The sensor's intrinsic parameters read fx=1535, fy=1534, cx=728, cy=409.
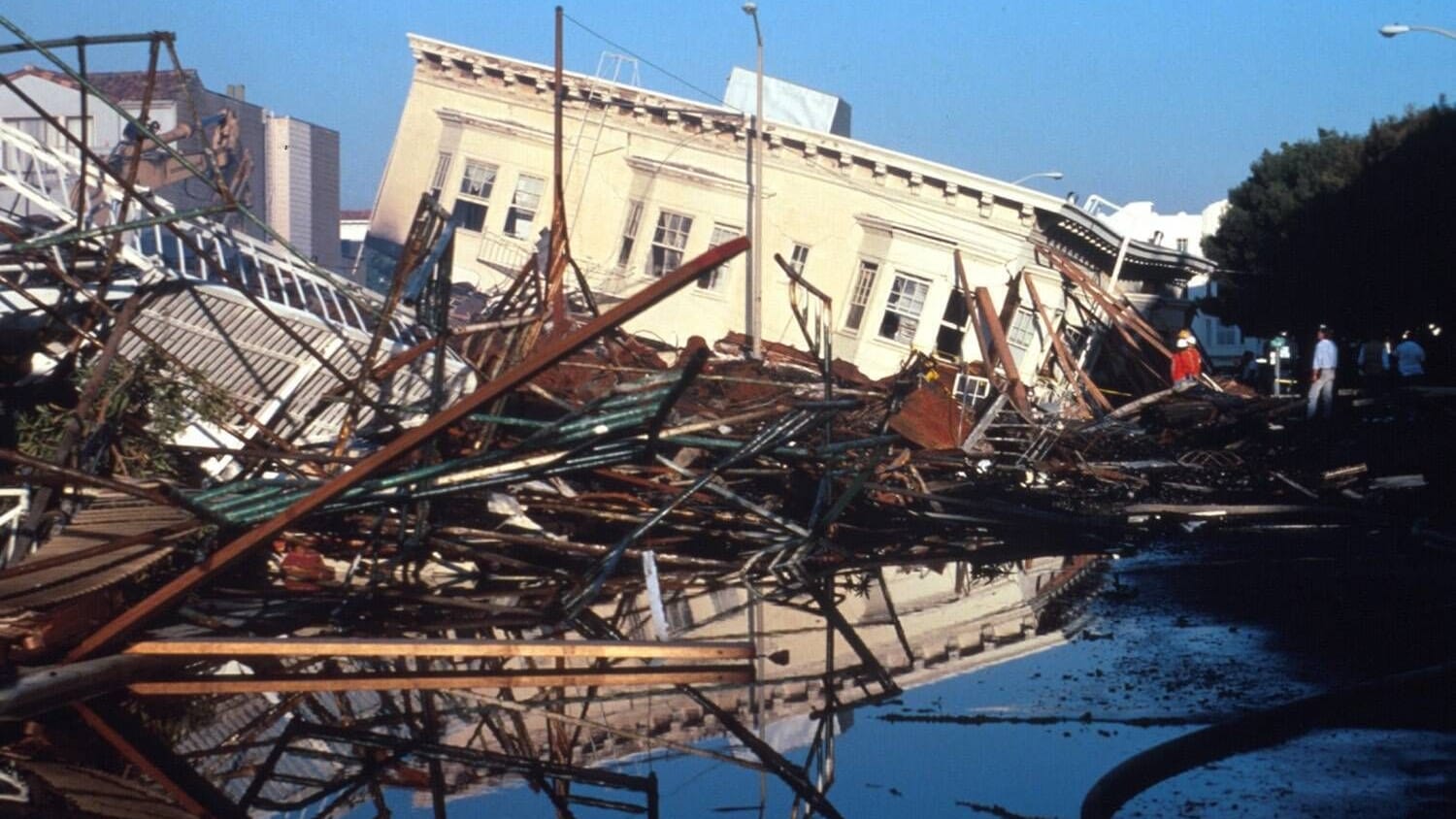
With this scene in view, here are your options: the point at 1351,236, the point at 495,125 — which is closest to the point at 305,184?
the point at 495,125

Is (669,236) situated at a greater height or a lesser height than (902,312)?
greater

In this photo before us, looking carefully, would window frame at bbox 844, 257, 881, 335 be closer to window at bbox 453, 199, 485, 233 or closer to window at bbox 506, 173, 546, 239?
window at bbox 506, 173, 546, 239

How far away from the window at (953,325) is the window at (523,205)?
36.4 ft

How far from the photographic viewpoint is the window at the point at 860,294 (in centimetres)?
3934

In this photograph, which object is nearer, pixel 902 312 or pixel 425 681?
pixel 425 681

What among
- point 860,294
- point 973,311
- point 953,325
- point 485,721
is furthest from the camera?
point 860,294

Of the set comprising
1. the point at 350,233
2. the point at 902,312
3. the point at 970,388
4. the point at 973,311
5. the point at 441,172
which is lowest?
the point at 970,388

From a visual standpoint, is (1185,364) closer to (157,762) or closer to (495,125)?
(495,125)

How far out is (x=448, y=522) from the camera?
9.96 metres

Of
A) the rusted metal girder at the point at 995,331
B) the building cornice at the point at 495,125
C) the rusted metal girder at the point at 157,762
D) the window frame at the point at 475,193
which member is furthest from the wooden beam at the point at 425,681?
the window frame at the point at 475,193

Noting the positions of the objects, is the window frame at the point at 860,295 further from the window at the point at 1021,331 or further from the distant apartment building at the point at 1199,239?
the distant apartment building at the point at 1199,239

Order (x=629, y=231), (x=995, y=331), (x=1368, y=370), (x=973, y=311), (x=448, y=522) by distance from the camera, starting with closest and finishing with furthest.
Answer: (x=448, y=522) < (x=1368, y=370) < (x=995, y=331) < (x=973, y=311) < (x=629, y=231)

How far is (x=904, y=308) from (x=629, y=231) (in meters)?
7.65

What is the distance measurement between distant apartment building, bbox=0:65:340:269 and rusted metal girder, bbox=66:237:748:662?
39.5 meters
